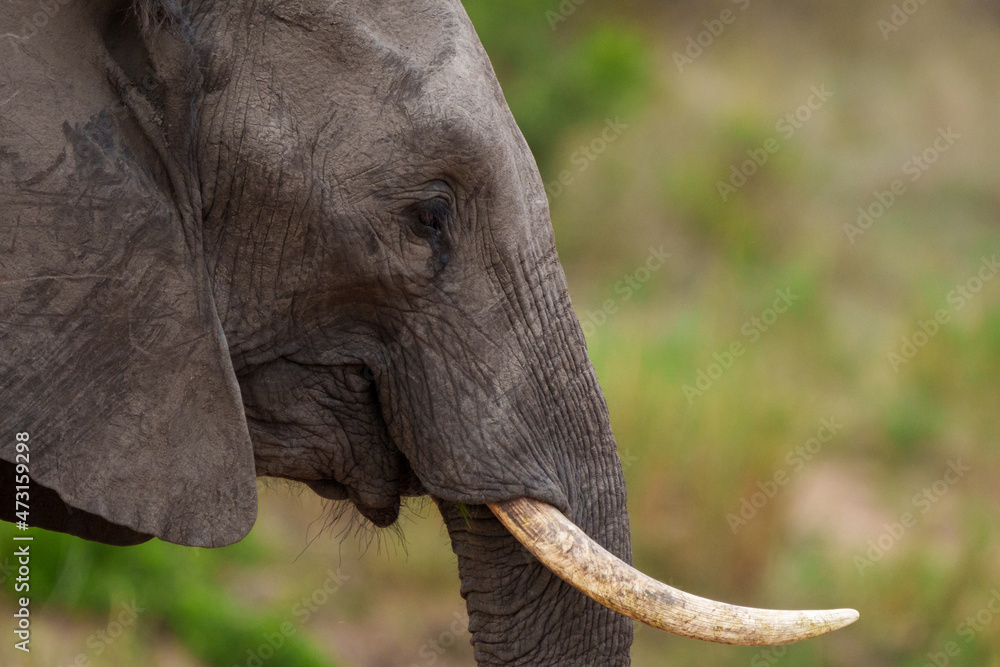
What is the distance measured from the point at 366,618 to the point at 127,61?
3034 mm

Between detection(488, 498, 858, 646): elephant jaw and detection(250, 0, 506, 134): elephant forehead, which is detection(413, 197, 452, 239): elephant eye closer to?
detection(250, 0, 506, 134): elephant forehead

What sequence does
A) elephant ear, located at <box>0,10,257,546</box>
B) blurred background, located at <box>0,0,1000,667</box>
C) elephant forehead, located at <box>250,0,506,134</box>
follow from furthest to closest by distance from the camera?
blurred background, located at <box>0,0,1000,667</box> → elephant forehead, located at <box>250,0,506,134</box> → elephant ear, located at <box>0,10,257,546</box>

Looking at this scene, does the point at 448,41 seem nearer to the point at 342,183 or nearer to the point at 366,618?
the point at 342,183

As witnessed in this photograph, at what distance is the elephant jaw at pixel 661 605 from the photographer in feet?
6.31

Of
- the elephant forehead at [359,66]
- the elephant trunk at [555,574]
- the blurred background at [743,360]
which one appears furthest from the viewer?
the blurred background at [743,360]

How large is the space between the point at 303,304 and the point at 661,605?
701mm

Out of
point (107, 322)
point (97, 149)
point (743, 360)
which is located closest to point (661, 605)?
point (107, 322)

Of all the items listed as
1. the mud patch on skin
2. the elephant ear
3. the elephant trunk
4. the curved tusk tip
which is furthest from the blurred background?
the curved tusk tip

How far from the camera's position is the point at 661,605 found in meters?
1.93

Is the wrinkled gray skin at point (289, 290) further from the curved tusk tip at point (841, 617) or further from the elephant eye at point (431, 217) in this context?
the curved tusk tip at point (841, 617)

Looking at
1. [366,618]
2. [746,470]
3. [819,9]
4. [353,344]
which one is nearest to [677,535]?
[746,470]

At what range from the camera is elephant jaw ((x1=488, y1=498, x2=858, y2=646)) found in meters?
1.92

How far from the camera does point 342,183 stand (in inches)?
75.5

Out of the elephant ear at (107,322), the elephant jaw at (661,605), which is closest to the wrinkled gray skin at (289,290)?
the elephant ear at (107,322)
